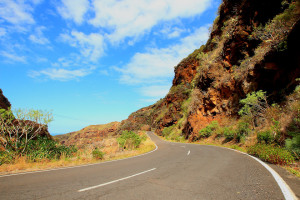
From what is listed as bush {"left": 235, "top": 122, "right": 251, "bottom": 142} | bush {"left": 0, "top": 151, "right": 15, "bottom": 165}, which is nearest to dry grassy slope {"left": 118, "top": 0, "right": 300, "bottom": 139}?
bush {"left": 235, "top": 122, "right": 251, "bottom": 142}

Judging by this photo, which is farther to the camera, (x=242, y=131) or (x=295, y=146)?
(x=242, y=131)

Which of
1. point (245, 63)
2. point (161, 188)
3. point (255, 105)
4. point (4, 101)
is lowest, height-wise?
point (161, 188)

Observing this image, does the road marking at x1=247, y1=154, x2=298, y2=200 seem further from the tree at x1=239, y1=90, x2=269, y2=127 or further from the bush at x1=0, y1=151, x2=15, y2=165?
the bush at x1=0, y1=151, x2=15, y2=165

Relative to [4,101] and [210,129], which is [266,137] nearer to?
[210,129]

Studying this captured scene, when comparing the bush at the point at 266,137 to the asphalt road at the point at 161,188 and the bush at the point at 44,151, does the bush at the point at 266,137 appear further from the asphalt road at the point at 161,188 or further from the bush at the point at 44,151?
the bush at the point at 44,151

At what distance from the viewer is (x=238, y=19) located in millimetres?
20469

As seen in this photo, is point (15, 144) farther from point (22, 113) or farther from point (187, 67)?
point (187, 67)

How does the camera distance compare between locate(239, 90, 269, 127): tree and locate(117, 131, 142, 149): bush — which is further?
locate(117, 131, 142, 149): bush

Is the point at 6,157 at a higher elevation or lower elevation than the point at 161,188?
higher

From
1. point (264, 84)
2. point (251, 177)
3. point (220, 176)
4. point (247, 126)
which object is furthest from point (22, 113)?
point (264, 84)

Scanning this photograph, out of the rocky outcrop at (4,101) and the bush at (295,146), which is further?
the rocky outcrop at (4,101)

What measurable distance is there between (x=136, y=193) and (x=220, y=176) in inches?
109

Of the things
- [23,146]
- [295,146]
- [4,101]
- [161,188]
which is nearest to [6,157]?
[23,146]

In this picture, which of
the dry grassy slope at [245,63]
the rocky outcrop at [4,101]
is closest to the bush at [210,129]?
the dry grassy slope at [245,63]
